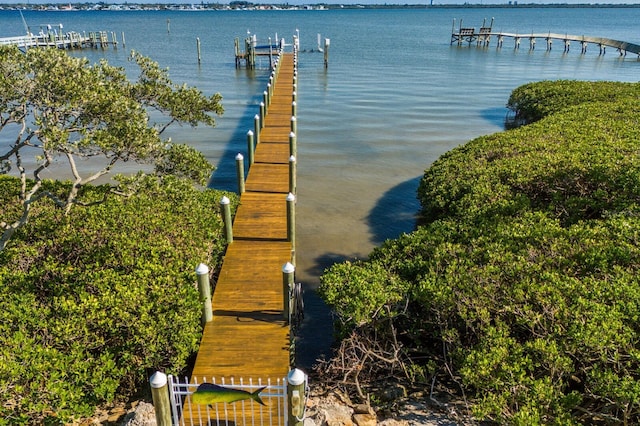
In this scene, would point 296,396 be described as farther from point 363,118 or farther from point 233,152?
point 363,118

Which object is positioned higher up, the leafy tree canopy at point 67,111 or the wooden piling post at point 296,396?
the leafy tree canopy at point 67,111

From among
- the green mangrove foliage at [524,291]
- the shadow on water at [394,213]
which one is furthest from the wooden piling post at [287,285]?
the shadow on water at [394,213]

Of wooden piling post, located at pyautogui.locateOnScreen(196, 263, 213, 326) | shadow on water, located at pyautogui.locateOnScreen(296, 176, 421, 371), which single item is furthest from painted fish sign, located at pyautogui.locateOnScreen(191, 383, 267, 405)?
shadow on water, located at pyautogui.locateOnScreen(296, 176, 421, 371)

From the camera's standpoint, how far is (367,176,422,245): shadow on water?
1530 centimetres

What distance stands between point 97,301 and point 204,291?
1.69 m

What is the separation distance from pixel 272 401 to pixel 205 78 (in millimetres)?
38490

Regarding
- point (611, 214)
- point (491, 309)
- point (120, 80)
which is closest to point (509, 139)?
point (611, 214)

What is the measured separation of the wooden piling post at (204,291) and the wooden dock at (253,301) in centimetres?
15

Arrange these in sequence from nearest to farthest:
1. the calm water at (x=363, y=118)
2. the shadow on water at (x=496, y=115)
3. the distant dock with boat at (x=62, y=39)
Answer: the calm water at (x=363, y=118)
the shadow on water at (x=496, y=115)
the distant dock with boat at (x=62, y=39)

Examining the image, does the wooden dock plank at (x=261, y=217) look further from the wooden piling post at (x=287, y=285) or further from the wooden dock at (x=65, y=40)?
the wooden dock at (x=65, y=40)

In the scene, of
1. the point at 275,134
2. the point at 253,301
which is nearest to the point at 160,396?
the point at 253,301

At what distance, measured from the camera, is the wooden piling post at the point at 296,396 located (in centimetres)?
535

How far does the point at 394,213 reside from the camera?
16.7m

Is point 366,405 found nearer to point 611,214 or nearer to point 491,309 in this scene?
point 491,309
